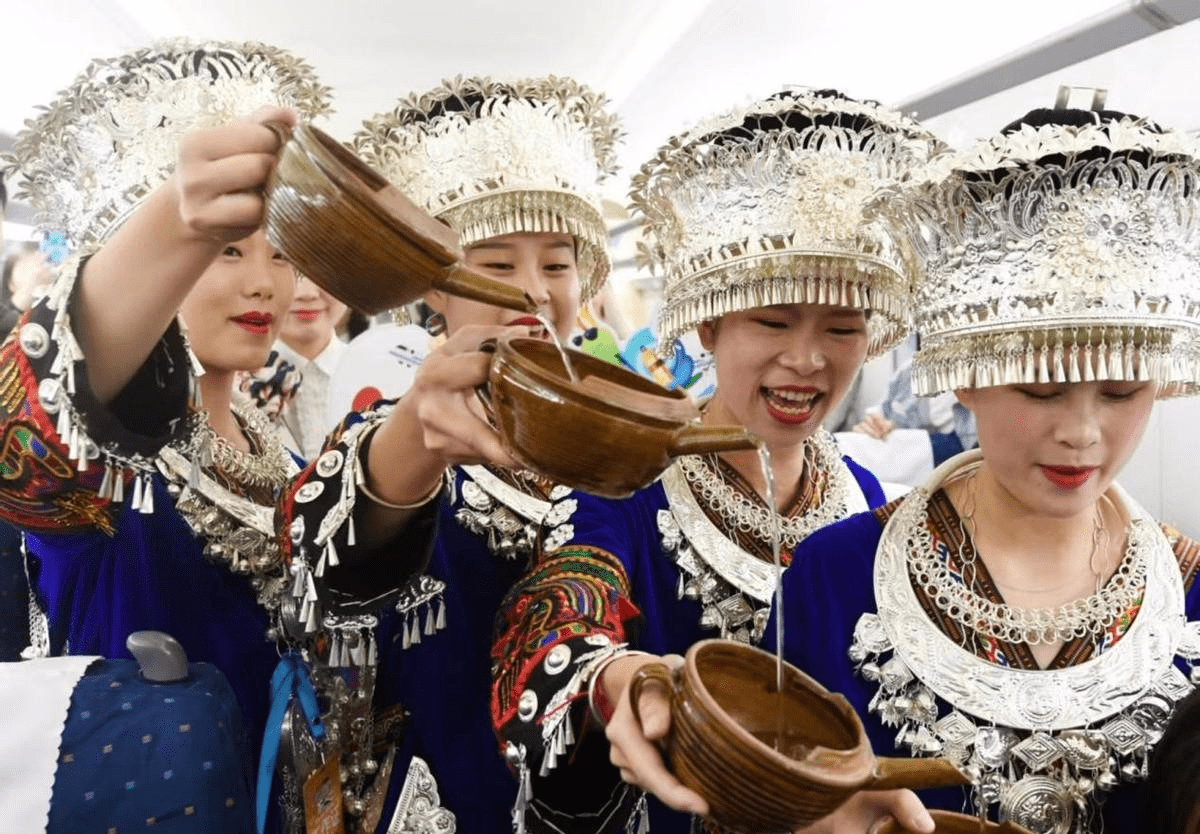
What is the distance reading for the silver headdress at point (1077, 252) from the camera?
133 cm

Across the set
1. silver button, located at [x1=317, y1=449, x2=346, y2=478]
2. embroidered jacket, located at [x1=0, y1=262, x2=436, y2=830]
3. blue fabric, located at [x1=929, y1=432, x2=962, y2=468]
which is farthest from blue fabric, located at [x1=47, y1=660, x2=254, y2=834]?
blue fabric, located at [x1=929, y1=432, x2=962, y2=468]

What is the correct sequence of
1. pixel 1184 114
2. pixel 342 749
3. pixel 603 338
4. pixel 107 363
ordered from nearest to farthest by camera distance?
pixel 107 363 → pixel 342 749 → pixel 1184 114 → pixel 603 338

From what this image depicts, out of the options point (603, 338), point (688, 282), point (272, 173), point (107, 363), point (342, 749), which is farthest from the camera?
point (603, 338)

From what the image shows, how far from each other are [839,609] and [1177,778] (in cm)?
45

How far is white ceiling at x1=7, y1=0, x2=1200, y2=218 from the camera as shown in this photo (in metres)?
2.67

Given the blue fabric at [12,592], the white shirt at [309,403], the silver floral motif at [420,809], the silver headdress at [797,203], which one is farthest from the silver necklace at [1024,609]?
the white shirt at [309,403]

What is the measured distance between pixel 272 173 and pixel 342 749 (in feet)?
3.08

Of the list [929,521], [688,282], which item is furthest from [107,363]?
[929,521]

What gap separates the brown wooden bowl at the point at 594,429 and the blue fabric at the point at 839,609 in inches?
21.1

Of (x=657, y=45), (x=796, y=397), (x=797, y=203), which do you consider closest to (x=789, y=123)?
(x=797, y=203)

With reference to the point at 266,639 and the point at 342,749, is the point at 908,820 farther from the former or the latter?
the point at 266,639

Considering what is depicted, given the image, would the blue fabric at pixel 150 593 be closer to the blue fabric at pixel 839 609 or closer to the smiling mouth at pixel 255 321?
the smiling mouth at pixel 255 321

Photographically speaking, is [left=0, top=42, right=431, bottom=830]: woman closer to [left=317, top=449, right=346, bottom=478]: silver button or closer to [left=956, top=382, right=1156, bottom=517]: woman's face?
[left=317, top=449, right=346, bottom=478]: silver button

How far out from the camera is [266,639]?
66.5 inches
